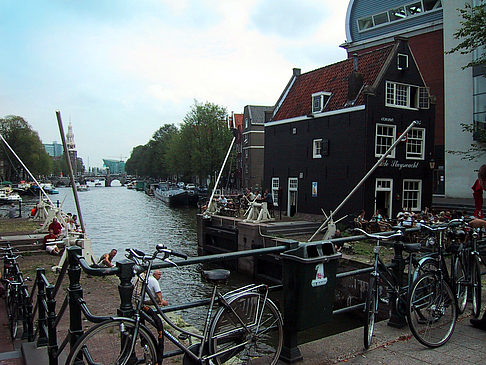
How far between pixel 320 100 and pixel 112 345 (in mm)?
23557

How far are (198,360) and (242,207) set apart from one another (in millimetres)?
24505

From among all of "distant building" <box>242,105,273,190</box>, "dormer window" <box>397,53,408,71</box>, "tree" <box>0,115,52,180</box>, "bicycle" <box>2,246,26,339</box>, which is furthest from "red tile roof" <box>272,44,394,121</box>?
"tree" <box>0,115,52,180</box>

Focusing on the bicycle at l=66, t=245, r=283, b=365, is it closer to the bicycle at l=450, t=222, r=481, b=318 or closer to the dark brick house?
the bicycle at l=450, t=222, r=481, b=318

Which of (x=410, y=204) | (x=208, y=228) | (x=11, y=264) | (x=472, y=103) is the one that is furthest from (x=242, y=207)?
(x=11, y=264)

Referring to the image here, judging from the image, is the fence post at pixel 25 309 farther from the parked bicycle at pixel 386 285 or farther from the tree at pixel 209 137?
the tree at pixel 209 137

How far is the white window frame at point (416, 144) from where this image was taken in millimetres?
23188

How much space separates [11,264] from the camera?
5.91 m

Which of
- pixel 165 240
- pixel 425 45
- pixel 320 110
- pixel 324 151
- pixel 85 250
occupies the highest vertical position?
pixel 425 45

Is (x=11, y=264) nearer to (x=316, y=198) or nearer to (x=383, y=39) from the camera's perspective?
(x=316, y=198)

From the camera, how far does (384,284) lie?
4.40 metres

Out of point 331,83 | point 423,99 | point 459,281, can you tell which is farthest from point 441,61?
point 459,281

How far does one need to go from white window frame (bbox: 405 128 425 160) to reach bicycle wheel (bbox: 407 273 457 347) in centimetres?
1982

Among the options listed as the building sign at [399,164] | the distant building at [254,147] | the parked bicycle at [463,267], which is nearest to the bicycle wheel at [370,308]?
the parked bicycle at [463,267]

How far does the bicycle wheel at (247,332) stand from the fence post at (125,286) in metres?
0.72
